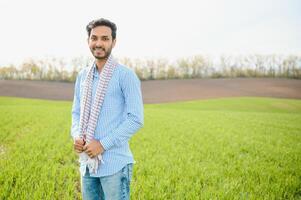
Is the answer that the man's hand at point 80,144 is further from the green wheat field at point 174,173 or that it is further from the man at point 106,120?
the green wheat field at point 174,173

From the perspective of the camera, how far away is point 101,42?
97.2 inches

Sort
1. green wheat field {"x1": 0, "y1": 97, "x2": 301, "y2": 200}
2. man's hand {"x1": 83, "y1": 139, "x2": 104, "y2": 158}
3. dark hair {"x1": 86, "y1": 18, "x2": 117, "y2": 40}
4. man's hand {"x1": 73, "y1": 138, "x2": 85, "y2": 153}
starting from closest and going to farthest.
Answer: man's hand {"x1": 83, "y1": 139, "x2": 104, "y2": 158} < man's hand {"x1": 73, "y1": 138, "x2": 85, "y2": 153} < dark hair {"x1": 86, "y1": 18, "x2": 117, "y2": 40} < green wheat field {"x1": 0, "y1": 97, "x2": 301, "y2": 200}

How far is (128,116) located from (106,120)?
234mm

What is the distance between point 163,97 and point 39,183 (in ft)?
139

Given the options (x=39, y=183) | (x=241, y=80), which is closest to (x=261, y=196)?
(x=39, y=183)

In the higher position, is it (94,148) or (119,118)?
(119,118)

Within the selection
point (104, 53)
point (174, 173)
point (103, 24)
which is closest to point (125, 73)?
point (104, 53)

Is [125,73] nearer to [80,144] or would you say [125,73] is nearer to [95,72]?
[95,72]

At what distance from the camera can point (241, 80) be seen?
189 ft

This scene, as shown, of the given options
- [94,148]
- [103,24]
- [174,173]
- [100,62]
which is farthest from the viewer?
[174,173]

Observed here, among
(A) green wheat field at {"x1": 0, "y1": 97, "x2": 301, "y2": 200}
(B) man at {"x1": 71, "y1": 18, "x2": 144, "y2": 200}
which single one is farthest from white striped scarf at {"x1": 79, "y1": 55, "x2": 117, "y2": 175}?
(A) green wheat field at {"x1": 0, "y1": 97, "x2": 301, "y2": 200}

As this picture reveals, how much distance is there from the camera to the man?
7.64 ft

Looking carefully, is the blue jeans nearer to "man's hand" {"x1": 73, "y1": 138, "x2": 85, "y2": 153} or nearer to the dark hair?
"man's hand" {"x1": 73, "y1": 138, "x2": 85, "y2": 153}

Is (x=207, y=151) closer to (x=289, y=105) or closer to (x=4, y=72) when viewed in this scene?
(x=289, y=105)
